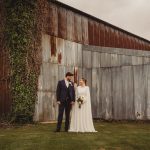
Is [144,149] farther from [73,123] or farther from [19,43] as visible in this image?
[19,43]

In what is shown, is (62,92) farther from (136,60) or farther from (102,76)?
(136,60)

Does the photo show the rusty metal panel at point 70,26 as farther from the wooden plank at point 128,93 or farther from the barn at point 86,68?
the wooden plank at point 128,93

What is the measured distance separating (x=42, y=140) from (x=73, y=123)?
3.21 metres

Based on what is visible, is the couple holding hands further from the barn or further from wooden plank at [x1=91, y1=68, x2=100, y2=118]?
wooden plank at [x1=91, y1=68, x2=100, y2=118]

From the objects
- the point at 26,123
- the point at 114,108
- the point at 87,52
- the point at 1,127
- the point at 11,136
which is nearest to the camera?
the point at 11,136

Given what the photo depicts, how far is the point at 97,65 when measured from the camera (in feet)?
63.5

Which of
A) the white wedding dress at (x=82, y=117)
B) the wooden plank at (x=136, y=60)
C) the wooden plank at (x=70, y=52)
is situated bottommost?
the white wedding dress at (x=82, y=117)

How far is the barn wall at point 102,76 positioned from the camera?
56.6ft

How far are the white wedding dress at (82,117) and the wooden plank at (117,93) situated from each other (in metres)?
4.35

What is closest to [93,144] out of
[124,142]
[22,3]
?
[124,142]

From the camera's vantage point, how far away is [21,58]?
16359 mm

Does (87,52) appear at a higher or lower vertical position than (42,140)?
higher

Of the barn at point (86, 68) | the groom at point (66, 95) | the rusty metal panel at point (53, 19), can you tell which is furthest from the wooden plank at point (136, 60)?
the groom at point (66, 95)

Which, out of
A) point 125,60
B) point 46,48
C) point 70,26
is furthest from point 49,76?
point 125,60
